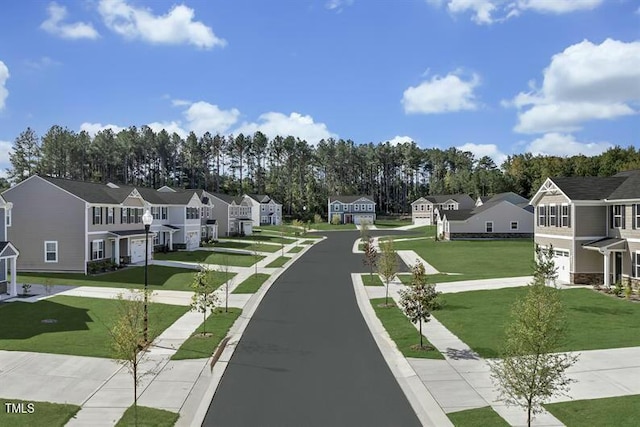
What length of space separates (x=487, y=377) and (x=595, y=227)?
75.0ft

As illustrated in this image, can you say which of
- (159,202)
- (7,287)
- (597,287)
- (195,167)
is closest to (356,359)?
(597,287)

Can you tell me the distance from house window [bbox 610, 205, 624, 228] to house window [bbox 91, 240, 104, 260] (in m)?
39.8

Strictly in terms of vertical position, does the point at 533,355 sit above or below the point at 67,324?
above

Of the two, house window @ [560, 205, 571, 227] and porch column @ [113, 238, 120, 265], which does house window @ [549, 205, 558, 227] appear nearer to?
house window @ [560, 205, 571, 227]

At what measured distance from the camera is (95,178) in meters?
110

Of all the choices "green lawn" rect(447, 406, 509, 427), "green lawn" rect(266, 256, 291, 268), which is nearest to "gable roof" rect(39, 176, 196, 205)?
"green lawn" rect(266, 256, 291, 268)

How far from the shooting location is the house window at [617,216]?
31.5 meters

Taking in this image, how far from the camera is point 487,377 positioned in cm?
1546

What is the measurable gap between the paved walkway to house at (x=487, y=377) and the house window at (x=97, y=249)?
3071 centimetres

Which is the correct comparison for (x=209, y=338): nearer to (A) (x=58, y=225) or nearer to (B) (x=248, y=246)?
(A) (x=58, y=225)

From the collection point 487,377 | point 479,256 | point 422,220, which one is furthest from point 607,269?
point 422,220

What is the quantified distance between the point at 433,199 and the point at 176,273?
85.3 m

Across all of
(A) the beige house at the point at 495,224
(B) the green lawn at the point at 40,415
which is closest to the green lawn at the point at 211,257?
(A) the beige house at the point at 495,224

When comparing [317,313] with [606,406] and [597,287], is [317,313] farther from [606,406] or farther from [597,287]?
[597,287]
